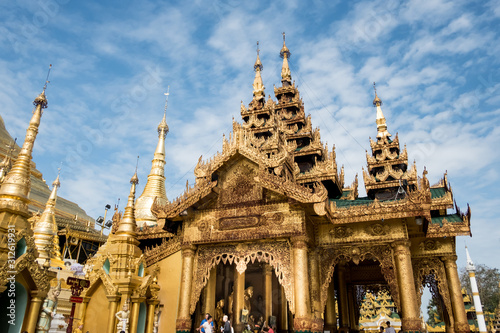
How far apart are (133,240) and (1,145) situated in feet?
92.6

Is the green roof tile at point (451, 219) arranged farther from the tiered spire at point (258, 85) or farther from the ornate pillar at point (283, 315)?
the tiered spire at point (258, 85)

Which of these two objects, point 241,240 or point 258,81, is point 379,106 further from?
point 241,240

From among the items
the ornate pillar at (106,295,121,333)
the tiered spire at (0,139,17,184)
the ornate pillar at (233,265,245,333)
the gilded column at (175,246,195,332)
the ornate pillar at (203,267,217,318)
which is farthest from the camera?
the tiered spire at (0,139,17,184)

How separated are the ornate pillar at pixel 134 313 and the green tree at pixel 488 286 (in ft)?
122

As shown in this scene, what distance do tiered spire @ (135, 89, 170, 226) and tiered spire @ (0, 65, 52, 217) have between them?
1544 centimetres

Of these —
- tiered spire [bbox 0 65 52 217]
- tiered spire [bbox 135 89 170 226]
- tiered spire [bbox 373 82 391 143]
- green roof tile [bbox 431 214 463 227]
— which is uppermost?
tiered spire [bbox 373 82 391 143]

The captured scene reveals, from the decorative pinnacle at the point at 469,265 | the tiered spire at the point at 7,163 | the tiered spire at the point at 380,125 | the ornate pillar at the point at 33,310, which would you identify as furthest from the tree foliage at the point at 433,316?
the tiered spire at the point at 7,163

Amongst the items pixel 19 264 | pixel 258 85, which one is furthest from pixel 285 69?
pixel 19 264

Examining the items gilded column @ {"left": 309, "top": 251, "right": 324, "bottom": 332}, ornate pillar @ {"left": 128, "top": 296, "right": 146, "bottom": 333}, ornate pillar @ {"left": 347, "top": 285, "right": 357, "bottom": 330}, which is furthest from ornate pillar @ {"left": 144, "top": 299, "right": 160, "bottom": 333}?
ornate pillar @ {"left": 347, "top": 285, "right": 357, "bottom": 330}

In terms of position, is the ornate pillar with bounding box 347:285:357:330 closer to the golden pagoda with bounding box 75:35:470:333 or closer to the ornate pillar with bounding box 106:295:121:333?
the golden pagoda with bounding box 75:35:470:333

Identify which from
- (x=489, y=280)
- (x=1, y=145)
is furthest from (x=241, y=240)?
(x=489, y=280)

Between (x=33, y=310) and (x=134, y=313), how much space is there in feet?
16.0

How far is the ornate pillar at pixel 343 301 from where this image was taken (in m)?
17.6

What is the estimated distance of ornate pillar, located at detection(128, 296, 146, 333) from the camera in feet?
37.9
